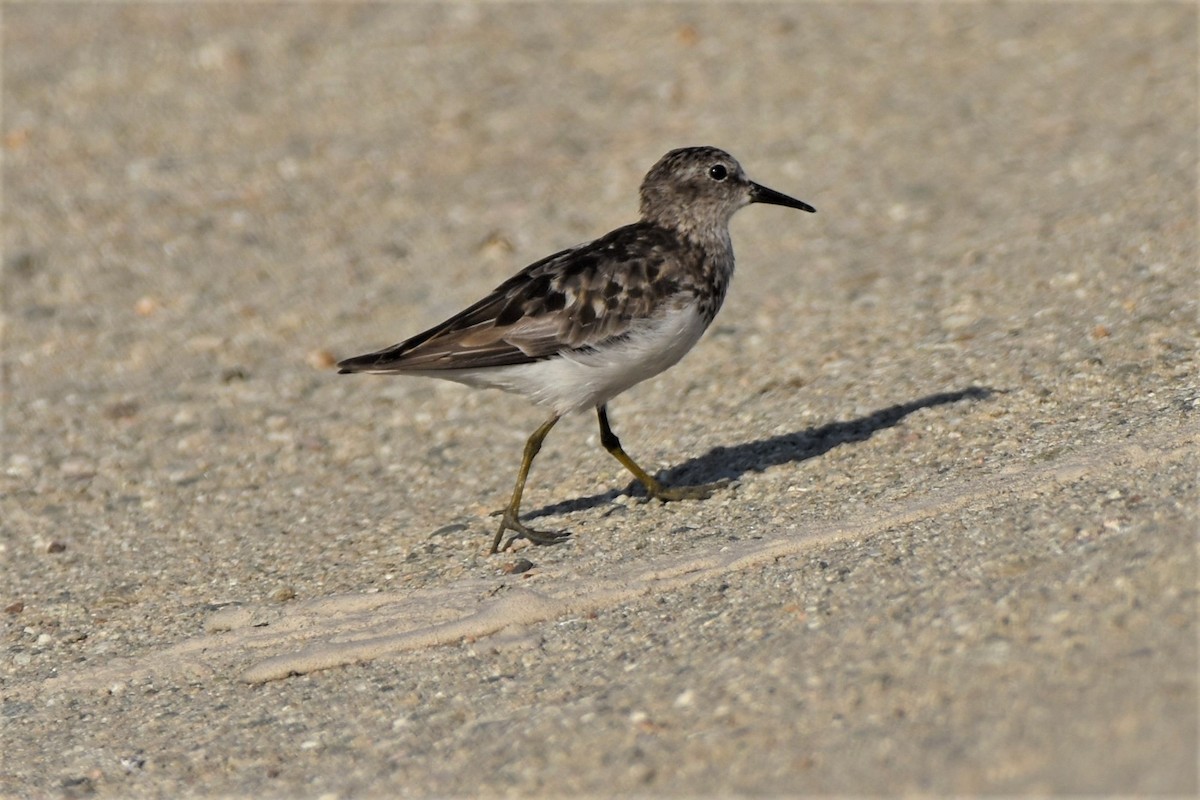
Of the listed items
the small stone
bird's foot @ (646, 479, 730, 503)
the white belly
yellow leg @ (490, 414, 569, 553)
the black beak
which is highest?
the black beak

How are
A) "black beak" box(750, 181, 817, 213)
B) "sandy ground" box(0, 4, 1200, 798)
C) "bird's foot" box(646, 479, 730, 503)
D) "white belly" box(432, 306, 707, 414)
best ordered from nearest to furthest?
"sandy ground" box(0, 4, 1200, 798) < "white belly" box(432, 306, 707, 414) < "bird's foot" box(646, 479, 730, 503) < "black beak" box(750, 181, 817, 213)

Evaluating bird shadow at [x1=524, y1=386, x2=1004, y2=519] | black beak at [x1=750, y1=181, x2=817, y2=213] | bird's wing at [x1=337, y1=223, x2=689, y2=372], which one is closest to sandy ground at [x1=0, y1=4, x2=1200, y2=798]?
bird shadow at [x1=524, y1=386, x2=1004, y2=519]

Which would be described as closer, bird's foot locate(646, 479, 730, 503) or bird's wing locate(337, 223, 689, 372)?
bird's wing locate(337, 223, 689, 372)

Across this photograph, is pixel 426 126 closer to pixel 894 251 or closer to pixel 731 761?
pixel 894 251

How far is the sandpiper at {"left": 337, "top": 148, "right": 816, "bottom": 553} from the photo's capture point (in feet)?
23.3

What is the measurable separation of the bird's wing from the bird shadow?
3.37 feet

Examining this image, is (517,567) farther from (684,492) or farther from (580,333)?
(580,333)

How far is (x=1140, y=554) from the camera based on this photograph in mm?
5316

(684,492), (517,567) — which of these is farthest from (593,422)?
(517,567)

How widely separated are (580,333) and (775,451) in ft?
4.36

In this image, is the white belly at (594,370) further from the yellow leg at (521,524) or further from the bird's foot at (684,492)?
the bird's foot at (684,492)

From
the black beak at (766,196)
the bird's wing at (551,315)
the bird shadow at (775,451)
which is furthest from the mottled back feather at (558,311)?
the bird shadow at (775,451)

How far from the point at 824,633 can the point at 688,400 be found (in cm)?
364

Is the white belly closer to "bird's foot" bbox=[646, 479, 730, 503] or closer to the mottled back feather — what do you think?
the mottled back feather
